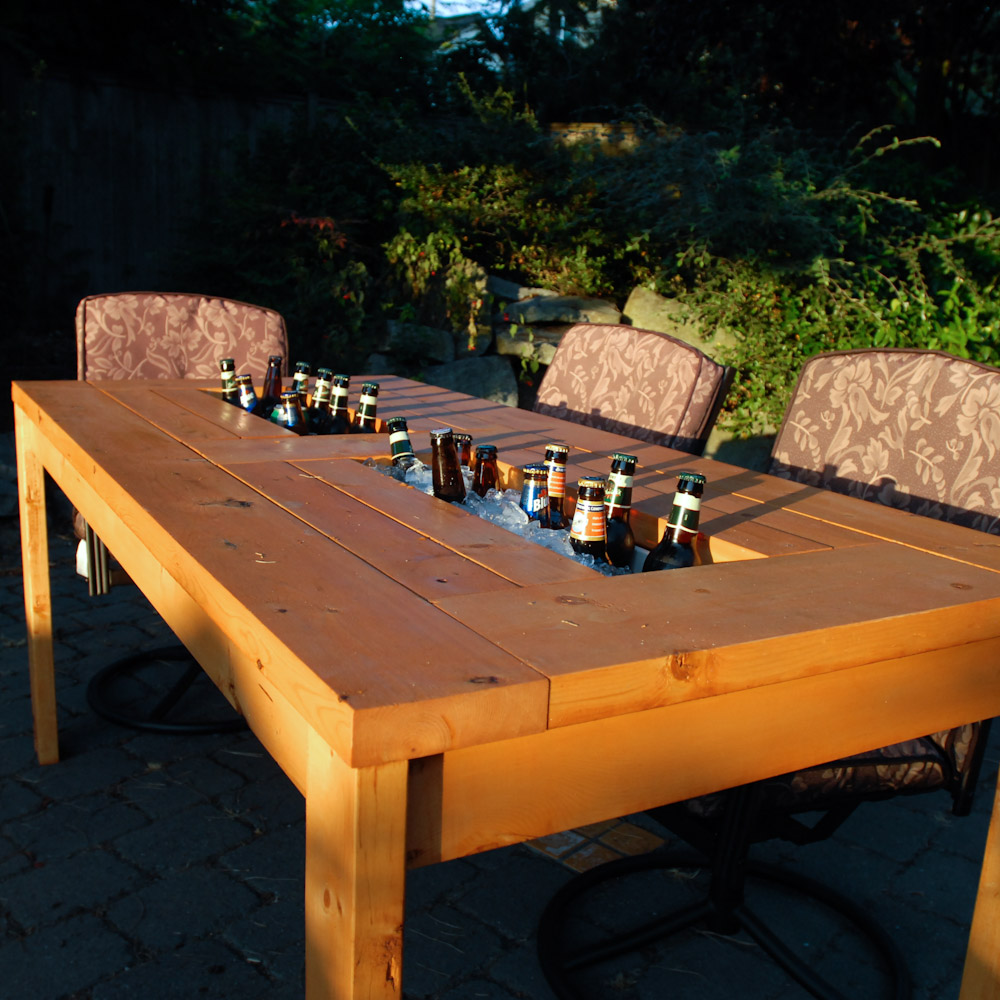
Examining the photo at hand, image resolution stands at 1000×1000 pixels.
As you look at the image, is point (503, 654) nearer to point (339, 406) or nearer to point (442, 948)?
point (442, 948)

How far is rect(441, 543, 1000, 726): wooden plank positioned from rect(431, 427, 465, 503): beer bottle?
1.70 feet

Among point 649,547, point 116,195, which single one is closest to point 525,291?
point 116,195

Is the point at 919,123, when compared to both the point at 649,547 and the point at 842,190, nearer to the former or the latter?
the point at 842,190

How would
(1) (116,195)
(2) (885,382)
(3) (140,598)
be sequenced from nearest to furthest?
1. (2) (885,382)
2. (3) (140,598)
3. (1) (116,195)

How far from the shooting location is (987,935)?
1338 millimetres

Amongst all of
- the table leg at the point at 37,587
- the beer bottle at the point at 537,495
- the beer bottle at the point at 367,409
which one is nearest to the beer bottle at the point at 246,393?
the beer bottle at the point at 367,409

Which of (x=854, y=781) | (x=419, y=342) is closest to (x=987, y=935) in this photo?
(x=854, y=781)

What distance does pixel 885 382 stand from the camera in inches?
88.0

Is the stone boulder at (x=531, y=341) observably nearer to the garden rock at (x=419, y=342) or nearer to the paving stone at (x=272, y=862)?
the garden rock at (x=419, y=342)

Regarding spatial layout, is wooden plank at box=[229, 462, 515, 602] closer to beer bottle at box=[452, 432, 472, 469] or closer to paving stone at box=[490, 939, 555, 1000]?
beer bottle at box=[452, 432, 472, 469]

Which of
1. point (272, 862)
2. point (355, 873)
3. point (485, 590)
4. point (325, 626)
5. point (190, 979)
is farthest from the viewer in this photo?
point (272, 862)

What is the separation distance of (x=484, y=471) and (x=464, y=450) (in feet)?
0.27

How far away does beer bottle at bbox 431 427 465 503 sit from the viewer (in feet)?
5.43

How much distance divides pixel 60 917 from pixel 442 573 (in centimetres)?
129
